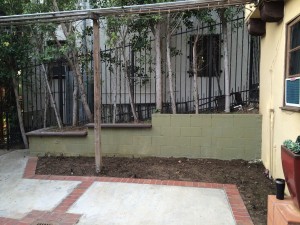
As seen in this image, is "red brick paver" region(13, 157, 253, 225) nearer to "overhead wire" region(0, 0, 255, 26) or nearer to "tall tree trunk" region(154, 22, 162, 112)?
"tall tree trunk" region(154, 22, 162, 112)

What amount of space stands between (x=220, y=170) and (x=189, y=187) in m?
0.93

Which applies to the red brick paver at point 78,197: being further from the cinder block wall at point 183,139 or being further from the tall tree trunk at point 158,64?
the tall tree trunk at point 158,64

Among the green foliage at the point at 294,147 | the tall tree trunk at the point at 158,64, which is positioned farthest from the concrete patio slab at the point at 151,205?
the tall tree trunk at the point at 158,64

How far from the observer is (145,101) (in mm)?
7820

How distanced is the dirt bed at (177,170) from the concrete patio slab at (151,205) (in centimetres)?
47

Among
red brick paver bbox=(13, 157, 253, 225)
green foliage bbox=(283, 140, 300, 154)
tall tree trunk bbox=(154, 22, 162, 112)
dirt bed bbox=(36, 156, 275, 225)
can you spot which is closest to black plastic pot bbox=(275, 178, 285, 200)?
green foliage bbox=(283, 140, 300, 154)

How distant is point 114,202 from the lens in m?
4.16

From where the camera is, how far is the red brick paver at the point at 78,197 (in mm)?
3643

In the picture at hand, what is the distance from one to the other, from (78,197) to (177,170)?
6.02 feet

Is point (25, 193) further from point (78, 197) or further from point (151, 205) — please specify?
point (151, 205)

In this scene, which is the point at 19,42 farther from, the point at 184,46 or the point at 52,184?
the point at 184,46

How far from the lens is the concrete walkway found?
3.66 m

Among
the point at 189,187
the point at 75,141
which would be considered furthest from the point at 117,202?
the point at 75,141

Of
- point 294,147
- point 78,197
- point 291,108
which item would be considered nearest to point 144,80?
point 78,197
